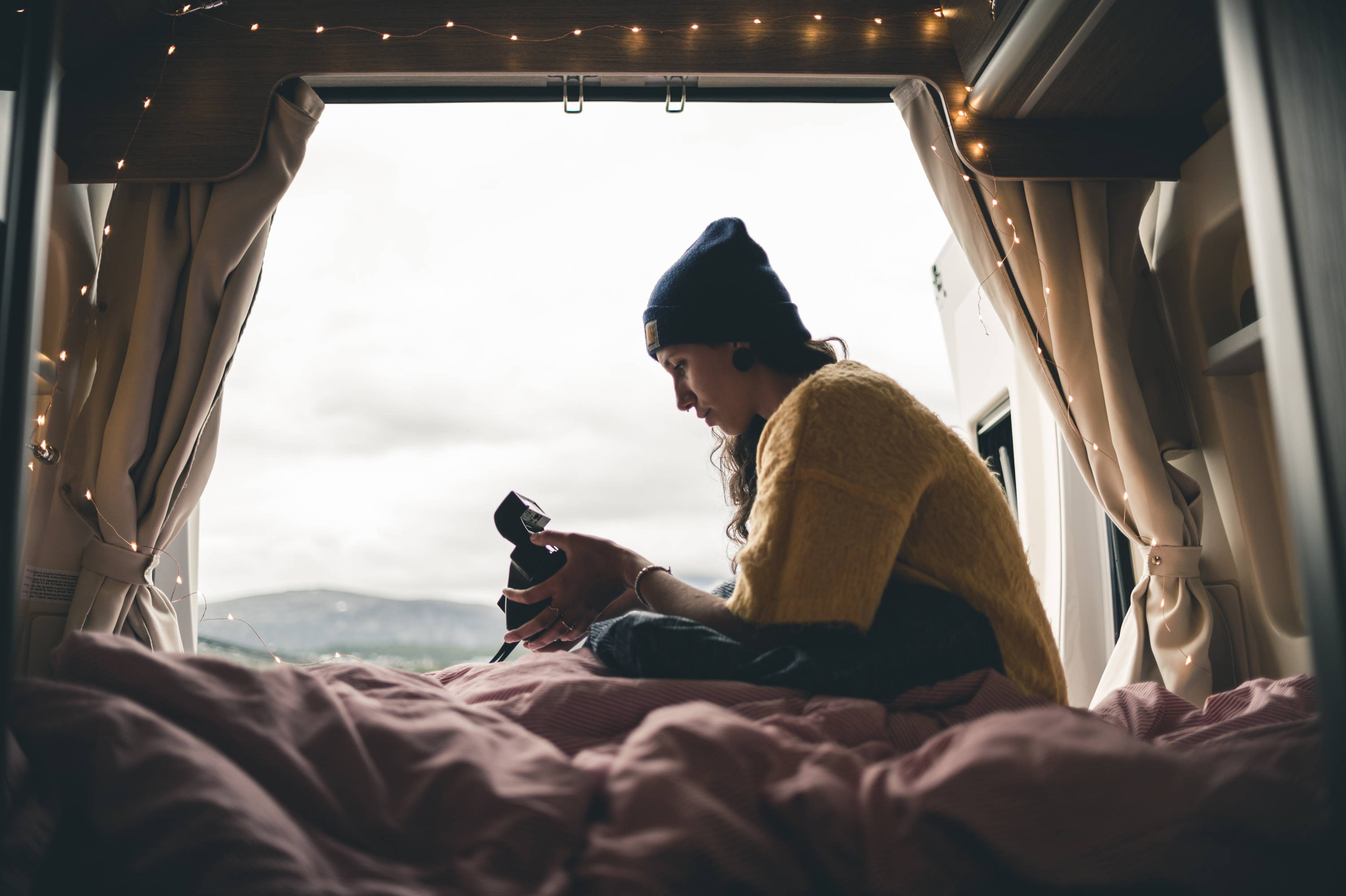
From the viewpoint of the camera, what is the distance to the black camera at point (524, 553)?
123cm

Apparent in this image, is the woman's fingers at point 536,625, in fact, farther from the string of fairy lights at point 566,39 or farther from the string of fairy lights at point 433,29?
the string of fairy lights at point 433,29

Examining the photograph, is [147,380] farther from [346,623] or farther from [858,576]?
[858,576]

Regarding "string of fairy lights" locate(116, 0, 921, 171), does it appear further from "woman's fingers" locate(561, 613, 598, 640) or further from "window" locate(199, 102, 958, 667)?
"woman's fingers" locate(561, 613, 598, 640)

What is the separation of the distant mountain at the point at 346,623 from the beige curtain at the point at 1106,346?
1276mm

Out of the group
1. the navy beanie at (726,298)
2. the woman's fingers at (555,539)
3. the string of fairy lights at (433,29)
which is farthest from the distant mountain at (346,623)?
the string of fairy lights at (433,29)

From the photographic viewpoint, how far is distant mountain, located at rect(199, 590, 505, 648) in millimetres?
1695

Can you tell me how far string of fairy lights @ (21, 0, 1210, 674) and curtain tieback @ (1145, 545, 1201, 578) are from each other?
0.8 inches

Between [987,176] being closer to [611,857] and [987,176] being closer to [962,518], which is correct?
[962,518]

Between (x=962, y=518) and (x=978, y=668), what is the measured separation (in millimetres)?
180

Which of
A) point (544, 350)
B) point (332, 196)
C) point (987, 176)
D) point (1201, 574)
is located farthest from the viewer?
point (544, 350)

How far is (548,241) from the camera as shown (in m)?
2.10

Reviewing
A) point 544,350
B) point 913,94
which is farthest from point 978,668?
point 544,350

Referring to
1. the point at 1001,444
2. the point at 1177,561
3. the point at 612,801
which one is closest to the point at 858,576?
the point at 612,801

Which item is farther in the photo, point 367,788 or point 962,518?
point 962,518
